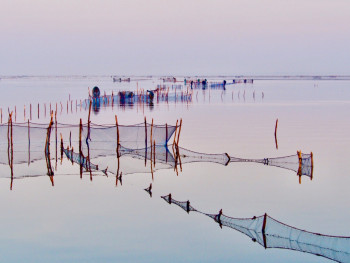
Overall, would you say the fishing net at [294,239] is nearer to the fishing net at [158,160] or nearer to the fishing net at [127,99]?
the fishing net at [158,160]

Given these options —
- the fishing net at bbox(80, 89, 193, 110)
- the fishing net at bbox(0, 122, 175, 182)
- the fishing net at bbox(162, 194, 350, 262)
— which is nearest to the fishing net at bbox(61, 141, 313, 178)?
the fishing net at bbox(0, 122, 175, 182)

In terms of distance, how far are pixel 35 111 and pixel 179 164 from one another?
1030 inches

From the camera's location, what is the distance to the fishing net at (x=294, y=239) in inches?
344

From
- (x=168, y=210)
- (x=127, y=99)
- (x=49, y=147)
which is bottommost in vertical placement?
(x=168, y=210)

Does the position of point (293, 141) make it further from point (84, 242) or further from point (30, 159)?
point (84, 242)

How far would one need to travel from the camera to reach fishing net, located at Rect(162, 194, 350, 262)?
8.75 m

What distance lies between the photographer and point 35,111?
138ft

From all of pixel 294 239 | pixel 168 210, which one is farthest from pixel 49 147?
pixel 294 239

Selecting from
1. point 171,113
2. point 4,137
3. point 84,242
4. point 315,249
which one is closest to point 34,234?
point 84,242

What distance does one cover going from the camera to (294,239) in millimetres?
9406

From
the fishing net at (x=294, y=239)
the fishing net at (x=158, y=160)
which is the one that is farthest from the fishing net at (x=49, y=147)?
the fishing net at (x=294, y=239)

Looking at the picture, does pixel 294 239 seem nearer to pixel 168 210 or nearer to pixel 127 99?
pixel 168 210

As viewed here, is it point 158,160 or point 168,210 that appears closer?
point 168,210

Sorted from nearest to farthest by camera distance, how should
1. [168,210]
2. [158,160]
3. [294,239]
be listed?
[294,239]
[168,210]
[158,160]
